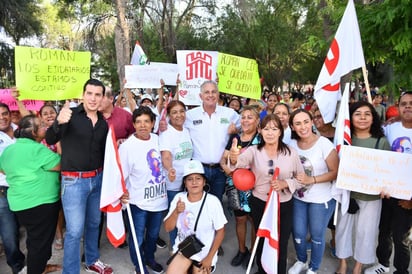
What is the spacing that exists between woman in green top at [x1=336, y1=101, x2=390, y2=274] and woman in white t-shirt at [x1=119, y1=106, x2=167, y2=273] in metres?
2.11

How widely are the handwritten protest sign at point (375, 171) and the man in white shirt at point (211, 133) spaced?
1.45 meters

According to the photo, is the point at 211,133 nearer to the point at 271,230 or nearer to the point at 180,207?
the point at 180,207

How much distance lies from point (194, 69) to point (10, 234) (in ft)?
11.4

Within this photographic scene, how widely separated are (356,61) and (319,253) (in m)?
2.38

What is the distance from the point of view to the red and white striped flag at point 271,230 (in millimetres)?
2961

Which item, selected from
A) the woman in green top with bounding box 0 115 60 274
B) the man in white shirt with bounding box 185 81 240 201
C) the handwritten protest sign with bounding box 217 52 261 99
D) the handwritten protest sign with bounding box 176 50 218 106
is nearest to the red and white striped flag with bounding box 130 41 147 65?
the handwritten protest sign with bounding box 176 50 218 106

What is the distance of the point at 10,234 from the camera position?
352 centimetres

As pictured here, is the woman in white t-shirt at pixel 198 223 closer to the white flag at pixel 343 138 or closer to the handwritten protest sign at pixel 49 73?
the white flag at pixel 343 138

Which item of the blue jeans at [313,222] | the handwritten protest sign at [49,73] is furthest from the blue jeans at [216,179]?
the handwritten protest sign at [49,73]

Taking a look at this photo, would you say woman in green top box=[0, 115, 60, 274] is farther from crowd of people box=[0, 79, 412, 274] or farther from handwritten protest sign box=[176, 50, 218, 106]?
handwritten protest sign box=[176, 50, 218, 106]

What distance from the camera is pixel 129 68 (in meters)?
5.33

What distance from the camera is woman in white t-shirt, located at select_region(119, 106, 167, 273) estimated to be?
333 cm

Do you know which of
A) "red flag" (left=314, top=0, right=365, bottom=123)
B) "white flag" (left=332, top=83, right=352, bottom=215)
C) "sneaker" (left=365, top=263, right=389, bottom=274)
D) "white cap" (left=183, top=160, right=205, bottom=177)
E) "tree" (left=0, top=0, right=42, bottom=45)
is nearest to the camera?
"white cap" (left=183, top=160, right=205, bottom=177)

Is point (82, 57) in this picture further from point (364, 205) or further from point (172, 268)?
point (364, 205)
